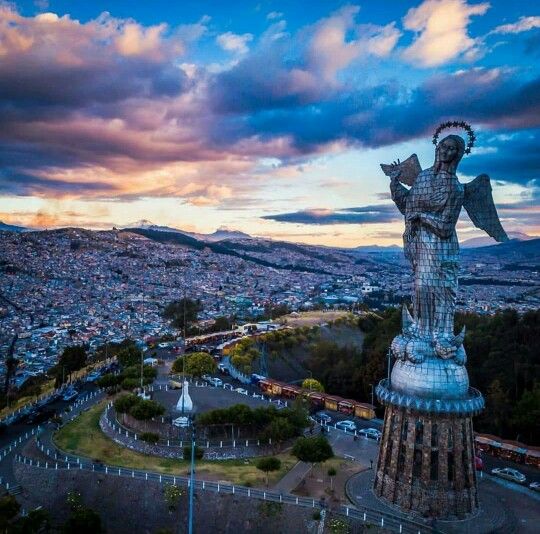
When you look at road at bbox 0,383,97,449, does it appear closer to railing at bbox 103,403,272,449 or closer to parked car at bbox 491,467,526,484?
railing at bbox 103,403,272,449

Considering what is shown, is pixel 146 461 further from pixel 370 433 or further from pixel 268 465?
pixel 370 433

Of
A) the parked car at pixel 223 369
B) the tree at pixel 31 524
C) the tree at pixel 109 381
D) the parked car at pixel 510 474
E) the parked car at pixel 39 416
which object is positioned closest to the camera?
the tree at pixel 31 524

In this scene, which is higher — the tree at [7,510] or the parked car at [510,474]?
the tree at [7,510]

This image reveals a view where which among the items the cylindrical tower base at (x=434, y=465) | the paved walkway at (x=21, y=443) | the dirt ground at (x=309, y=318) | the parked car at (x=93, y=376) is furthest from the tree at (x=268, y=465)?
the dirt ground at (x=309, y=318)

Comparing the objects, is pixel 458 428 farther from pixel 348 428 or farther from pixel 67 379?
pixel 67 379

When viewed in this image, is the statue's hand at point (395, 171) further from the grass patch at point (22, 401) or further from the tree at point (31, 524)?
the grass patch at point (22, 401)

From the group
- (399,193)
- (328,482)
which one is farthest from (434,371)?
(328,482)

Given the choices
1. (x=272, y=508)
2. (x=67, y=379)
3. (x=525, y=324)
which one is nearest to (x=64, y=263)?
(x=67, y=379)
